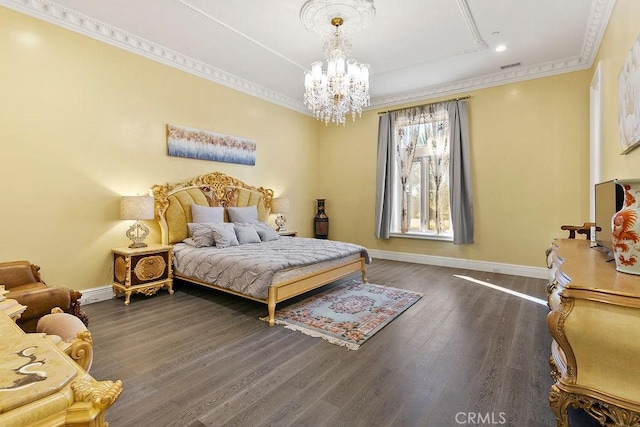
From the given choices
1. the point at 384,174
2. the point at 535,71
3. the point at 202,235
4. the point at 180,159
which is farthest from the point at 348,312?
the point at 535,71

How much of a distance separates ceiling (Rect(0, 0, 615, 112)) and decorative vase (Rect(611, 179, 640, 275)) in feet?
8.77

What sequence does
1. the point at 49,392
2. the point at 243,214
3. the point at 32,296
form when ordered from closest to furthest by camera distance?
1. the point at 49,392
2. the point at 32,296
3. the point at 243,214

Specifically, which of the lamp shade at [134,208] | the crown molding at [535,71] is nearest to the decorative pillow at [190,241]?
the lamp shade at [134,208]

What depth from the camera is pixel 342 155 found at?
6770 mm

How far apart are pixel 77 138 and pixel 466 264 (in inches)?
232

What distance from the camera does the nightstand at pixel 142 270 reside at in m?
3.58

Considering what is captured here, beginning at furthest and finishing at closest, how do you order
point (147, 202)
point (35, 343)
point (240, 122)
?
point (240, 122), point (147, 202), point (35, 343)

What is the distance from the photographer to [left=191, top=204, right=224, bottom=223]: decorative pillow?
446cm

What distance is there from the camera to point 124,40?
3.81m

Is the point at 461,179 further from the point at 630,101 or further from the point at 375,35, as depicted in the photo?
the point at 630,101

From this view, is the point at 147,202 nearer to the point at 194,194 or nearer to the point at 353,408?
the point at 194,194

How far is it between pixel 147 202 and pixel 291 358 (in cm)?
266

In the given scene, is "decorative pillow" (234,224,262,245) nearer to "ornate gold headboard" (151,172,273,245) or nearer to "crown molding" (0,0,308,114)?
"ornate gold headboard" (151,172,273,245)

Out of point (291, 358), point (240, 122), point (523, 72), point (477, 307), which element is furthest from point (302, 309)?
point (523, 72)
